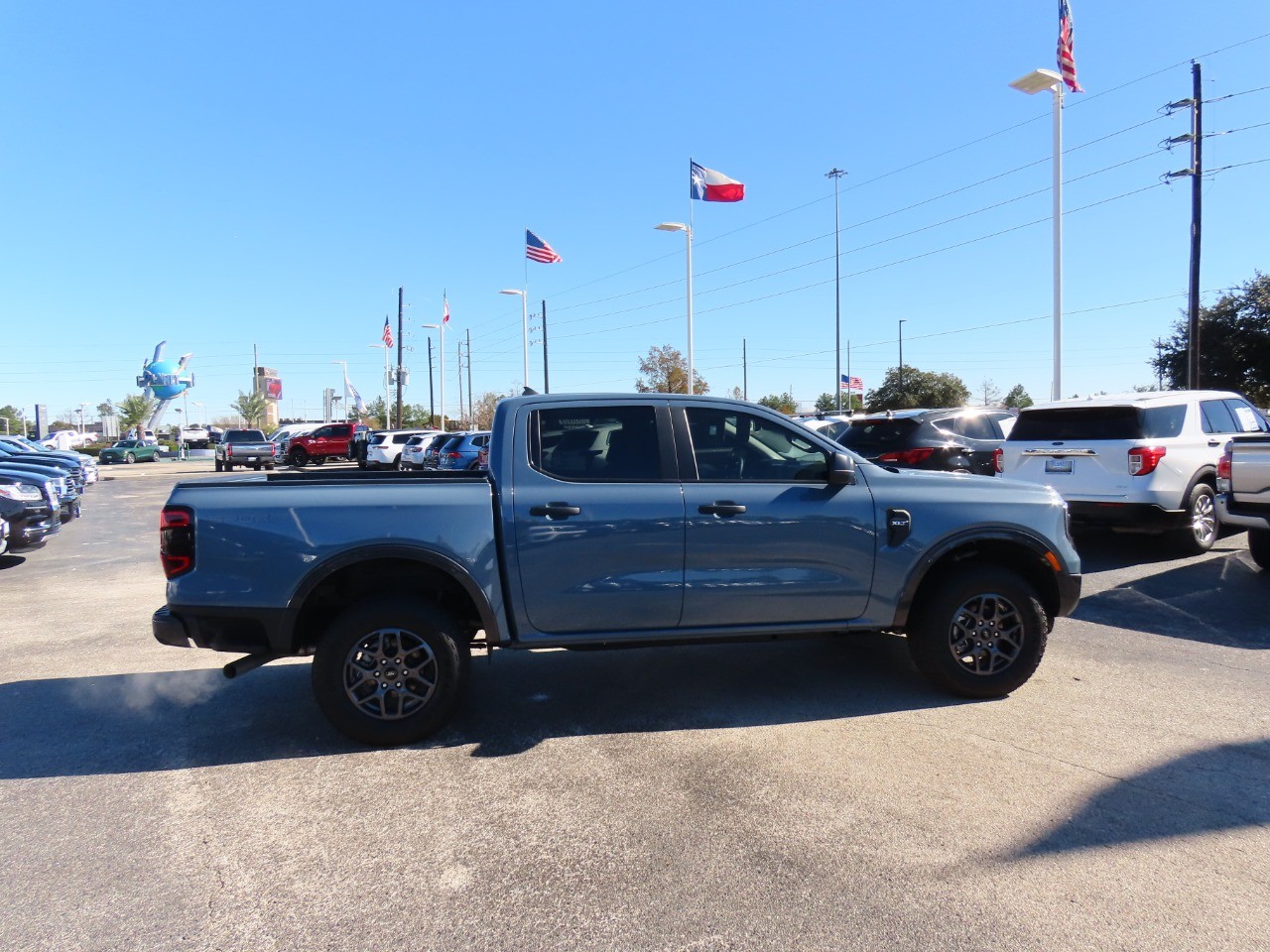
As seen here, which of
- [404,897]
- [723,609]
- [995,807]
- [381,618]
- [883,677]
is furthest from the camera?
[883,677]

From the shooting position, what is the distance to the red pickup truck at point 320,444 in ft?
135

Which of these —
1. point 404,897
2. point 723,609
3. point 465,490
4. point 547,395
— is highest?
point 547,395

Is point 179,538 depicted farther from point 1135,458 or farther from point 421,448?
point 421,448

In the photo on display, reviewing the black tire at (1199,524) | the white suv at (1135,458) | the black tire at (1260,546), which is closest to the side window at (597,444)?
the white suv at (1135,458)

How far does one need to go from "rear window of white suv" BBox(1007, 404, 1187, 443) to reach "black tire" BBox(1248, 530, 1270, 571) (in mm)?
1317

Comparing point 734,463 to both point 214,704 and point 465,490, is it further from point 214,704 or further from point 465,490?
point 214,704

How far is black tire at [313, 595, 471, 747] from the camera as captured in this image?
454 centimetres

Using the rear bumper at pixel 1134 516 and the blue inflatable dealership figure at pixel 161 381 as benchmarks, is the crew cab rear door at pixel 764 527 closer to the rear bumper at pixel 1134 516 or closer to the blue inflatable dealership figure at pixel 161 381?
the rear bumper at pixel 1134 516

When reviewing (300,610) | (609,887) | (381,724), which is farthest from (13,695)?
(609,887)

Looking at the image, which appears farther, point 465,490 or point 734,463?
point 734,463

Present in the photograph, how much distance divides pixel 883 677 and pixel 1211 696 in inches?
74.2

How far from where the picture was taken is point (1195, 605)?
770 centimetres

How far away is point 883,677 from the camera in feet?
18.9

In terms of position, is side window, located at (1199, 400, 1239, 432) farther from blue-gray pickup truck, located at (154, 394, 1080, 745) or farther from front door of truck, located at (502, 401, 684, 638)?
front door of truck, located at (502, 401, 684, 638)
